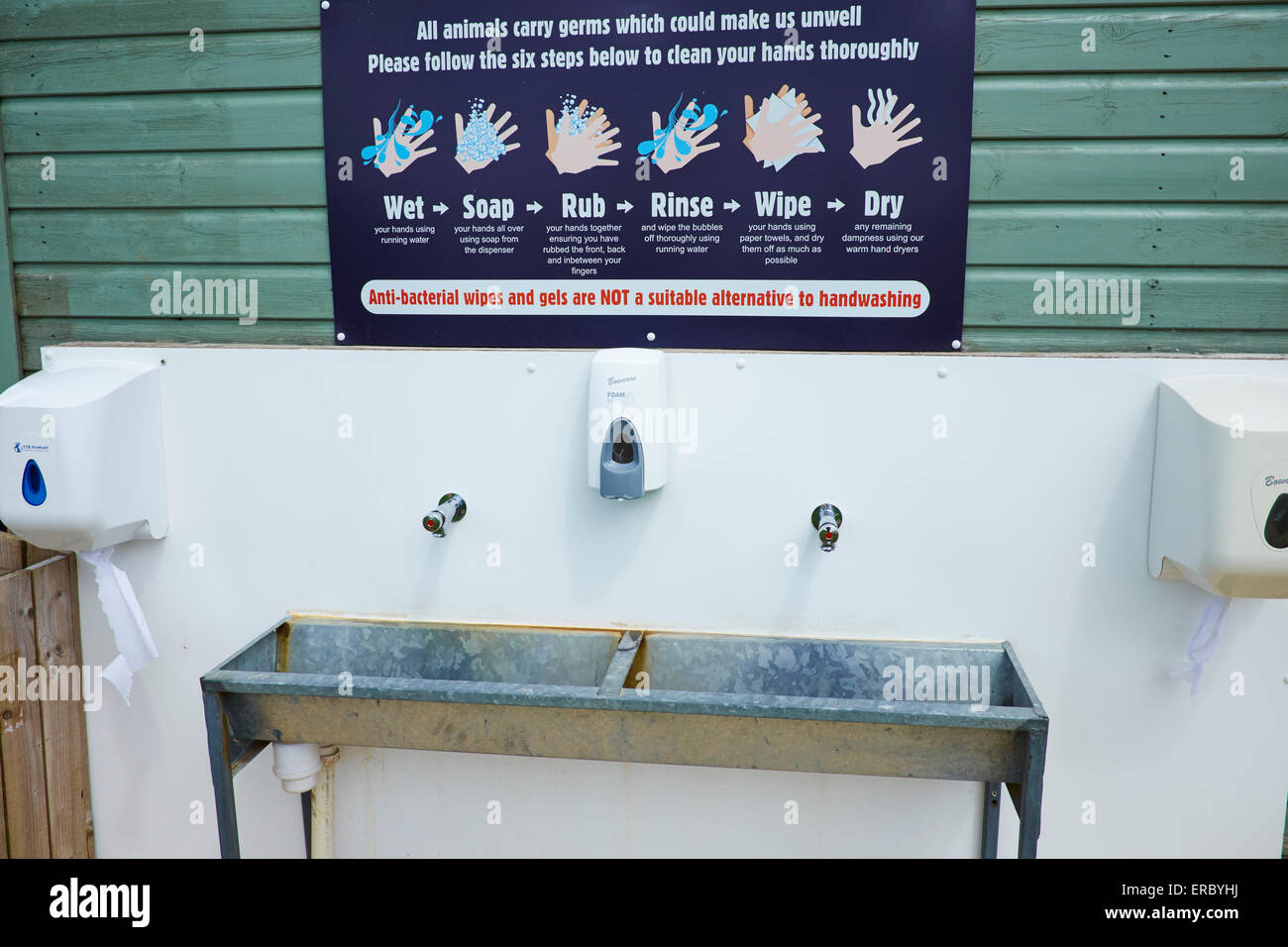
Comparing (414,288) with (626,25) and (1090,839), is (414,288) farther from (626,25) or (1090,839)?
(1090,839)

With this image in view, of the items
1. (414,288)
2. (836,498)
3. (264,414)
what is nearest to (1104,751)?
(836,498)

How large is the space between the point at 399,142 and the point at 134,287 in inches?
29.4

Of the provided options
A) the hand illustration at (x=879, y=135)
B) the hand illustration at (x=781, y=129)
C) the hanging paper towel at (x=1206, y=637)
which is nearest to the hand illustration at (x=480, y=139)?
the hand illustration at (x=781, y=129)

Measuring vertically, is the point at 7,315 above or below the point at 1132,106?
below

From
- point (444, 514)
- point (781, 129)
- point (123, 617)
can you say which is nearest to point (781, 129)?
point (781, 129)

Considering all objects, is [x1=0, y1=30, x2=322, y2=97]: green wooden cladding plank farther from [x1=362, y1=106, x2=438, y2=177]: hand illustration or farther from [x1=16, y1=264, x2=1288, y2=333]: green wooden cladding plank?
[x1=16, y1=264, x2=1288, y2=333]: green wooden cladding plank

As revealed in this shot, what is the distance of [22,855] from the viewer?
91.7 inches

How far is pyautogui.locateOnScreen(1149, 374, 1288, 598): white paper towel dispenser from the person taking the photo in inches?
71.8

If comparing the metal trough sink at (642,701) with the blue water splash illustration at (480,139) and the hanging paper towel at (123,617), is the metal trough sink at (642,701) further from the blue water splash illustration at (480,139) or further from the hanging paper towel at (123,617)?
the blue water splash illustration at (480,139)

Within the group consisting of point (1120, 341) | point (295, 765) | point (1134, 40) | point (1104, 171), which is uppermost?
point (1134, 40)

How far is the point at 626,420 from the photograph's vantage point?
2100 millimetres

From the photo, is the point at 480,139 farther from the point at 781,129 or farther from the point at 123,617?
the point at 123,617

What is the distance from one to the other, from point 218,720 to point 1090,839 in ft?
6.29

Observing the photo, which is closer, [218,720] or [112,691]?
[218,720]
